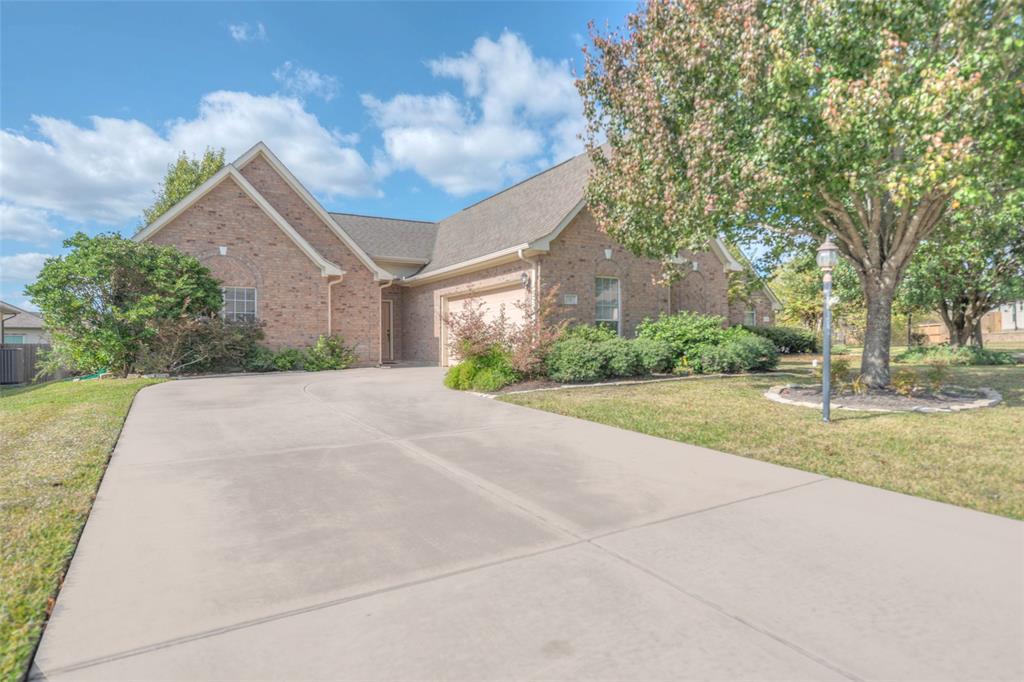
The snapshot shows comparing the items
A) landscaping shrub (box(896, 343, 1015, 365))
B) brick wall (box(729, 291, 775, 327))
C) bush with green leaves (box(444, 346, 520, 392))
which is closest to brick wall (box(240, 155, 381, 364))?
bush with green leaves (box(444, 346, 520, 392))

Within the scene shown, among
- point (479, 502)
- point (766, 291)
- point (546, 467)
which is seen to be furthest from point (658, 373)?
point (766, 291)

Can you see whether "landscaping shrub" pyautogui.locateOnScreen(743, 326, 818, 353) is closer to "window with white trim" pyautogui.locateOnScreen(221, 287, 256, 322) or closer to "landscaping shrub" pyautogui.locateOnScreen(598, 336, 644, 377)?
"landscaping shrub" pyautogui.locateOnScreen(598, 336, 644, 377)

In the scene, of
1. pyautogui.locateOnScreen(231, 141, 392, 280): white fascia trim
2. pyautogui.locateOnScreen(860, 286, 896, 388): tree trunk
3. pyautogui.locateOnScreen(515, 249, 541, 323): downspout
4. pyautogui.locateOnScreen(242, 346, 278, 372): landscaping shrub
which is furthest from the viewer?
pyautogui.locateOnScreen(231, 141, 392, 280): white fascia trim

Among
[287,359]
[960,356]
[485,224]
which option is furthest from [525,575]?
[960,356]

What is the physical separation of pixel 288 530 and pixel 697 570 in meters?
2.65

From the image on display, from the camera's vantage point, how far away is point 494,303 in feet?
52.2

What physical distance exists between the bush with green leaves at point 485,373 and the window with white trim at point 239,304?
8500 mm

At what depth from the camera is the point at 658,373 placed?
13.9 m

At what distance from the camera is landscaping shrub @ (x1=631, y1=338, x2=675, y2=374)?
1277 centimetres

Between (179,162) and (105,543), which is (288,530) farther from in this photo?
(179,162)

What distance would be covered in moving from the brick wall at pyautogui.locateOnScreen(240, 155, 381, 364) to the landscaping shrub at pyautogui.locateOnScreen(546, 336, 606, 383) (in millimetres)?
8852

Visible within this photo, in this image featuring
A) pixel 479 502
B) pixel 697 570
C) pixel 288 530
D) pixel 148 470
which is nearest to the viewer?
pixel 697 570

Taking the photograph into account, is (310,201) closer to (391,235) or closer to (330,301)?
(330,301)

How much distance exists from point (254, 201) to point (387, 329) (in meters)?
6.73
